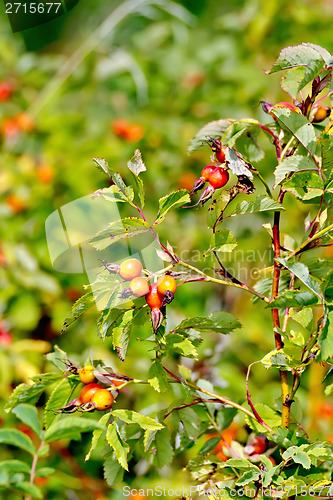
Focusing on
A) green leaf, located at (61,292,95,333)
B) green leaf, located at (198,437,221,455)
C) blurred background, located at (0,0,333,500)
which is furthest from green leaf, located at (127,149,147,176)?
blurred background, located at (0,0,333,500)

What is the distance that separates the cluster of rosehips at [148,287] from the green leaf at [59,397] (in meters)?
0.13

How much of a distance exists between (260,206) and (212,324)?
138mm

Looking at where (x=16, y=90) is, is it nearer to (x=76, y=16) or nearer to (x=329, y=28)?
(x=76, y=16)

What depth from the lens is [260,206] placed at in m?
0.53

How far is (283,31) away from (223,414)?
171 centimetres

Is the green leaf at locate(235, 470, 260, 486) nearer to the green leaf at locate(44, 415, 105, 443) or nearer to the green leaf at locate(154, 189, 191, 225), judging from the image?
the green leaf at locate(44, 415, 105, 443)

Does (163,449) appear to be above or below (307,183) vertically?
below

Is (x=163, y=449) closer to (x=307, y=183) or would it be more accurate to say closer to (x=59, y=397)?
(x=59, y=397)

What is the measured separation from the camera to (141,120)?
6.22 feet

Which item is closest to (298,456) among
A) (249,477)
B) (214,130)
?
(249,477)

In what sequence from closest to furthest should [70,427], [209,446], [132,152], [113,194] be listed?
[70,427] → [113,194] → [209,446] → [132,152]

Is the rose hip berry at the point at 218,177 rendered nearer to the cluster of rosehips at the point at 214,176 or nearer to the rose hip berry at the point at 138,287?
the cluster of rosehips at the point at 214,176

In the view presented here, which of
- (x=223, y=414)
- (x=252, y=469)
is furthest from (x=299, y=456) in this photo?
(x=223, y=414)

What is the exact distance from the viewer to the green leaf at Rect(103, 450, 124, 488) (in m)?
0.63
